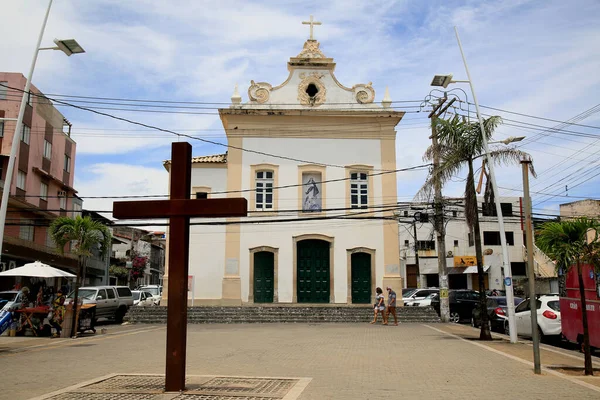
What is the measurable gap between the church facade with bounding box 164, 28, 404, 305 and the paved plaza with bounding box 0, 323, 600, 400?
9794 millimetres

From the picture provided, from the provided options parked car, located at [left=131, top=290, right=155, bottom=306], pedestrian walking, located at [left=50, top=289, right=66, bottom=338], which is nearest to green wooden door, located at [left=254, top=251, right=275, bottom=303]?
parked car, located at [left=131, top=290, right=155, bottom=306]

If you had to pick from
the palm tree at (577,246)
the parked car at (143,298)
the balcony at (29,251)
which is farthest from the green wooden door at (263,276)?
the palm tree at (577,246)

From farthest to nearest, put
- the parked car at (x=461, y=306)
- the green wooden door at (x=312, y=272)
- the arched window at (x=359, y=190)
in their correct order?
the arched window at (x=359, y=190) → the green wooden door at (x=312, y=272) → the parked car at (x=461, y=306)

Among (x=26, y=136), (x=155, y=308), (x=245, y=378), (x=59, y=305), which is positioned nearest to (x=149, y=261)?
(x=26, y=136)

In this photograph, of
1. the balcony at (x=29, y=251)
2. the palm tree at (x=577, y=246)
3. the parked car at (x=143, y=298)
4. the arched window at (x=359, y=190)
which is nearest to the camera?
the palm tree at (x=577, y=246)

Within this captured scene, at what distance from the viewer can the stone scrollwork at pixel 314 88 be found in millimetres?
28641

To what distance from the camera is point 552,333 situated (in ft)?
54.5

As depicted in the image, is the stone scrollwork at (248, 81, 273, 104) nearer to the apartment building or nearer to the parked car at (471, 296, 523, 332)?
the parked car at (471, 296, 523, 332)

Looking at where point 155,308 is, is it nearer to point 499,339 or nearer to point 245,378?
point 499,339

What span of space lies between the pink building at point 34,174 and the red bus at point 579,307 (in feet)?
77.7

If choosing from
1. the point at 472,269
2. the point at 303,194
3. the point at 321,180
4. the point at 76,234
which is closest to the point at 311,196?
the point at 303,194

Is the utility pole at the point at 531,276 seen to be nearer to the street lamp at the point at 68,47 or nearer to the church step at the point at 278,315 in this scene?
the street lamp at the point at 68,47

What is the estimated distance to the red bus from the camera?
41.6 ft

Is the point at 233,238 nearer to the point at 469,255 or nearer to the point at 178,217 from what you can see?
the point at 178,217
